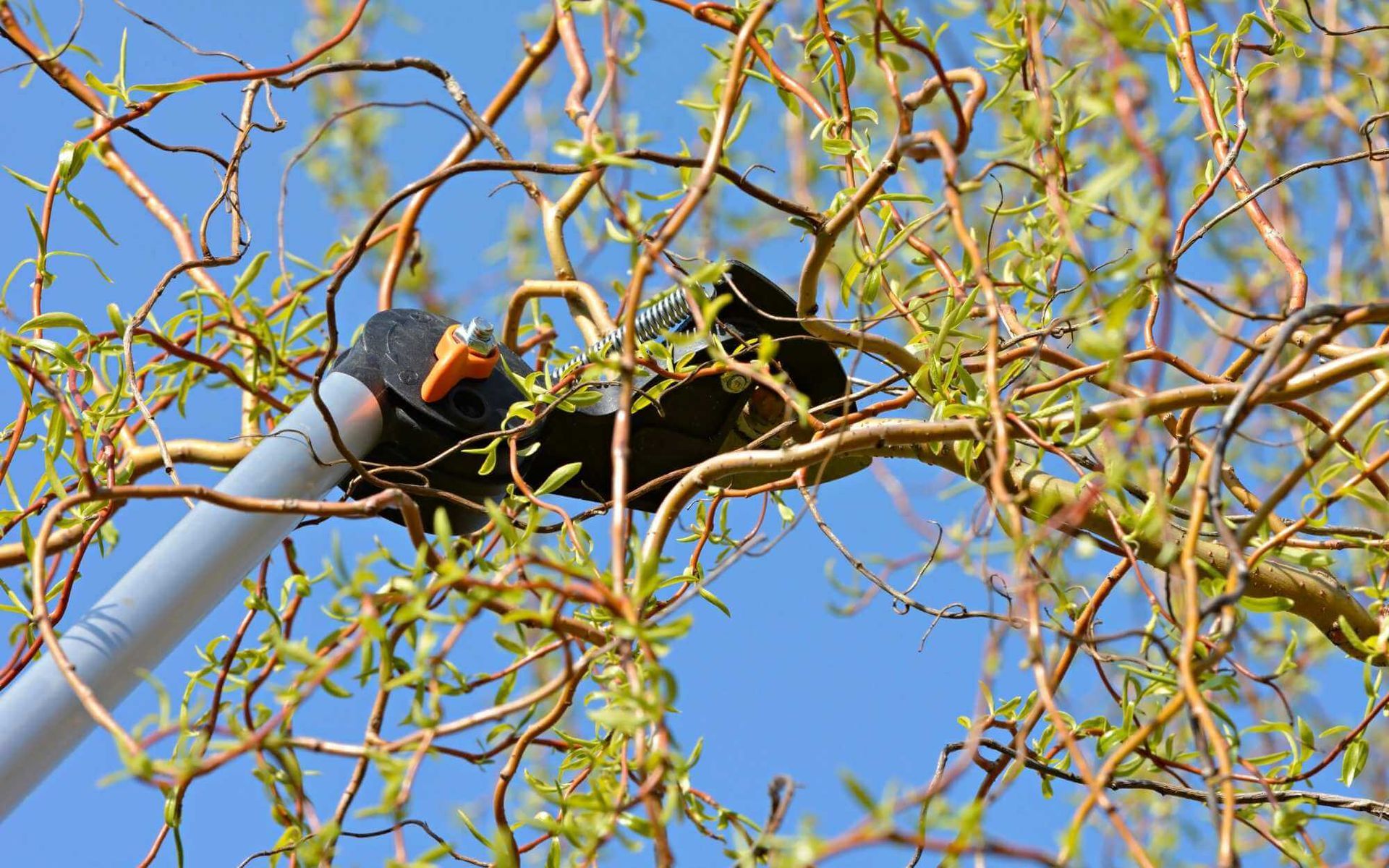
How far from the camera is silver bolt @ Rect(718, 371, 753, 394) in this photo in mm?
902

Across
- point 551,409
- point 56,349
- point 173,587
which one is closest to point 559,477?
point 551,409

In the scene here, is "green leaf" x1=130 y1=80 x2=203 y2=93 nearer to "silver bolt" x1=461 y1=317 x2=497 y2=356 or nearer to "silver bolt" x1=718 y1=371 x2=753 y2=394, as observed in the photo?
"silver bolt" x1=461 y1=317 x2=497 y2=356

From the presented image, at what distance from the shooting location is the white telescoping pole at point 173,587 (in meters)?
0.69

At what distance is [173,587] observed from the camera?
75 cm

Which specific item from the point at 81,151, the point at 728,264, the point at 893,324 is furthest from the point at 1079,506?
the point at 893,324

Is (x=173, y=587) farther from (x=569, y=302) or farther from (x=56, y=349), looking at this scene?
(x=569, y=302)

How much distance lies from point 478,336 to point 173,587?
24 cm

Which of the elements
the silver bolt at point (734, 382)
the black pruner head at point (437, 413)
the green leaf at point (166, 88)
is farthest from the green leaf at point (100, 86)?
the silver bolt at point (734, 382)

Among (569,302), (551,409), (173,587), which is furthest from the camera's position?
(569,302)

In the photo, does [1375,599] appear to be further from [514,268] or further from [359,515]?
[514,268]

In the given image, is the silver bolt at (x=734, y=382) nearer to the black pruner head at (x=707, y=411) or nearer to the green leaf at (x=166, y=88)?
the black pruner head at (x=707, y=411)

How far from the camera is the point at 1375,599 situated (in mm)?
921

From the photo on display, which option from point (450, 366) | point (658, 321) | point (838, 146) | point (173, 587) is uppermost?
point (838, 146)

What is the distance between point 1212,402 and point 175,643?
568mm
